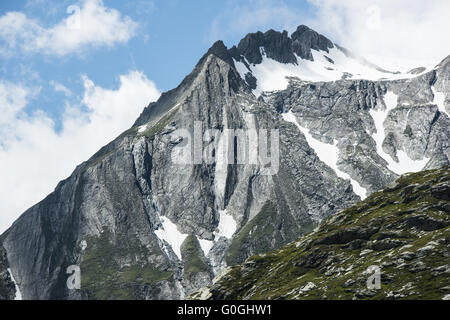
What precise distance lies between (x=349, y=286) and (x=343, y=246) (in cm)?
3477

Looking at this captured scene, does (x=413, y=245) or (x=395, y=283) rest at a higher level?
(x=413, y=245)

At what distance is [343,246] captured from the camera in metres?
174

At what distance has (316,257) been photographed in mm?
175625

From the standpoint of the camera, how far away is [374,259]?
500 ft

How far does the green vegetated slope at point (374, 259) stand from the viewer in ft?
430

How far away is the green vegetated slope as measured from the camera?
131125 mm
